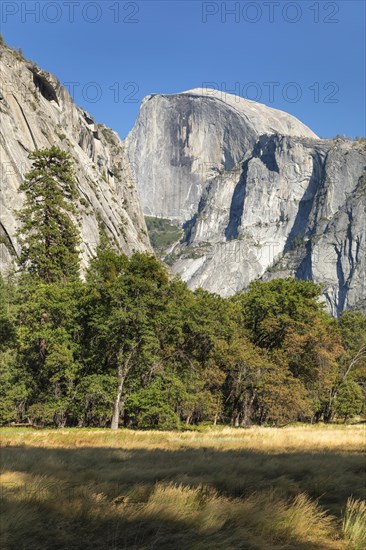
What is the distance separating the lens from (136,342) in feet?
105

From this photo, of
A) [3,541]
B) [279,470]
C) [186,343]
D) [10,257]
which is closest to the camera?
[3,541]

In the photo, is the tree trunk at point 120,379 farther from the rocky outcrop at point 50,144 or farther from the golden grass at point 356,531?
the rocky outcrop at point 50,144

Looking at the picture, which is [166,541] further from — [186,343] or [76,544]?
[186,343]

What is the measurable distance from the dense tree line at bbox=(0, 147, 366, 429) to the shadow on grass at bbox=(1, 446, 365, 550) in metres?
21.4

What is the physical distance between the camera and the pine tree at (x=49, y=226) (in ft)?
124

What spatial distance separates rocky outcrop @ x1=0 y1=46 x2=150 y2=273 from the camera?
237 feet

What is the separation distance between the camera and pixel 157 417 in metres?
32.1

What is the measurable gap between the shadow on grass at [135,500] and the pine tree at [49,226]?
1156 inches

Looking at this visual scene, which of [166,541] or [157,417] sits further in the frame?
[157,417]

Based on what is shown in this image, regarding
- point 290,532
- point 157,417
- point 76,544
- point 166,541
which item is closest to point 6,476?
point 76,544

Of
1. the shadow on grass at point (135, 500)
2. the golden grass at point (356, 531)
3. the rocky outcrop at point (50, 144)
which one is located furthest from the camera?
the rocky outcrop at point (50, 144)

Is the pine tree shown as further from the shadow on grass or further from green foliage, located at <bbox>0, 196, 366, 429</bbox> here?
the shadow on grass

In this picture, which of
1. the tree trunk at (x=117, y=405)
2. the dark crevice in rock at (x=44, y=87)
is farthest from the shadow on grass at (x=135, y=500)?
the dark crevice in rock at (x=44, y=87)

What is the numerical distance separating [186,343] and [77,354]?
30.0 ft
